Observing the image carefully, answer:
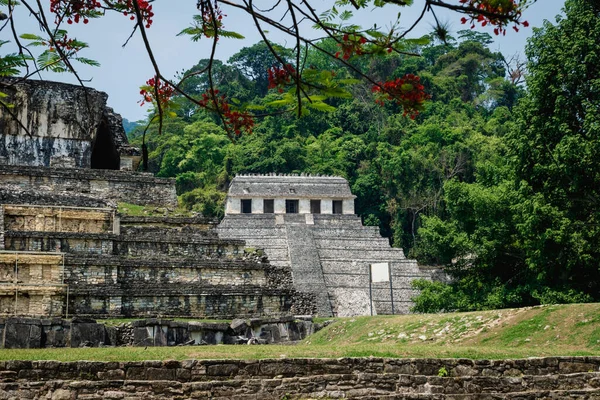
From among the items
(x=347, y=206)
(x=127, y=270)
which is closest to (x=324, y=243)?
(x=347, y=206)

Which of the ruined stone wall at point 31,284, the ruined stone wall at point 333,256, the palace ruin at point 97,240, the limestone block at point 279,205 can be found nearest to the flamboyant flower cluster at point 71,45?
the palace ruin at point 97,240

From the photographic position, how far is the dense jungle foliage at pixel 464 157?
20.9 metres

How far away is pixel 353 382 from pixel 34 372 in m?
3.32

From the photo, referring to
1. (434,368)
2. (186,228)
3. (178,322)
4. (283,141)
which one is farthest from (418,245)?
(434,368)

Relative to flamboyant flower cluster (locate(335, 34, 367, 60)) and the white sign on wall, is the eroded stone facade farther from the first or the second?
flamboyant flower cluster (locate(335, 34, 367, 60))

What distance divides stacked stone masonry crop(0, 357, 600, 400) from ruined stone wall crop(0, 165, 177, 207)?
35.2 feet

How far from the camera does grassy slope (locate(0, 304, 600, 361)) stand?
9852mm

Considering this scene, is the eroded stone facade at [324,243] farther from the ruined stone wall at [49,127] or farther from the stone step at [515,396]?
the stone step at [515,396]

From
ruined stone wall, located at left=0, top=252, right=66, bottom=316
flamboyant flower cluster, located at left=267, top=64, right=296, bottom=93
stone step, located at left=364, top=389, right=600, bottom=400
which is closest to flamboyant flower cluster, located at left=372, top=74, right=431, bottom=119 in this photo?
flamboyant flower cluster, located at left=267, top=64, right=296, bottom=93

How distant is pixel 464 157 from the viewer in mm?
49531

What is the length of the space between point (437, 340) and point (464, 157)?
3555 cm

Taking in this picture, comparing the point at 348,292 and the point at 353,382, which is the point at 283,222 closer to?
the point at 348,292

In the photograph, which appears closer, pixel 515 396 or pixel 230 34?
pixel 230 34

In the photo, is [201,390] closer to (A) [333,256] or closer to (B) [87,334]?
(B) [87,334]
